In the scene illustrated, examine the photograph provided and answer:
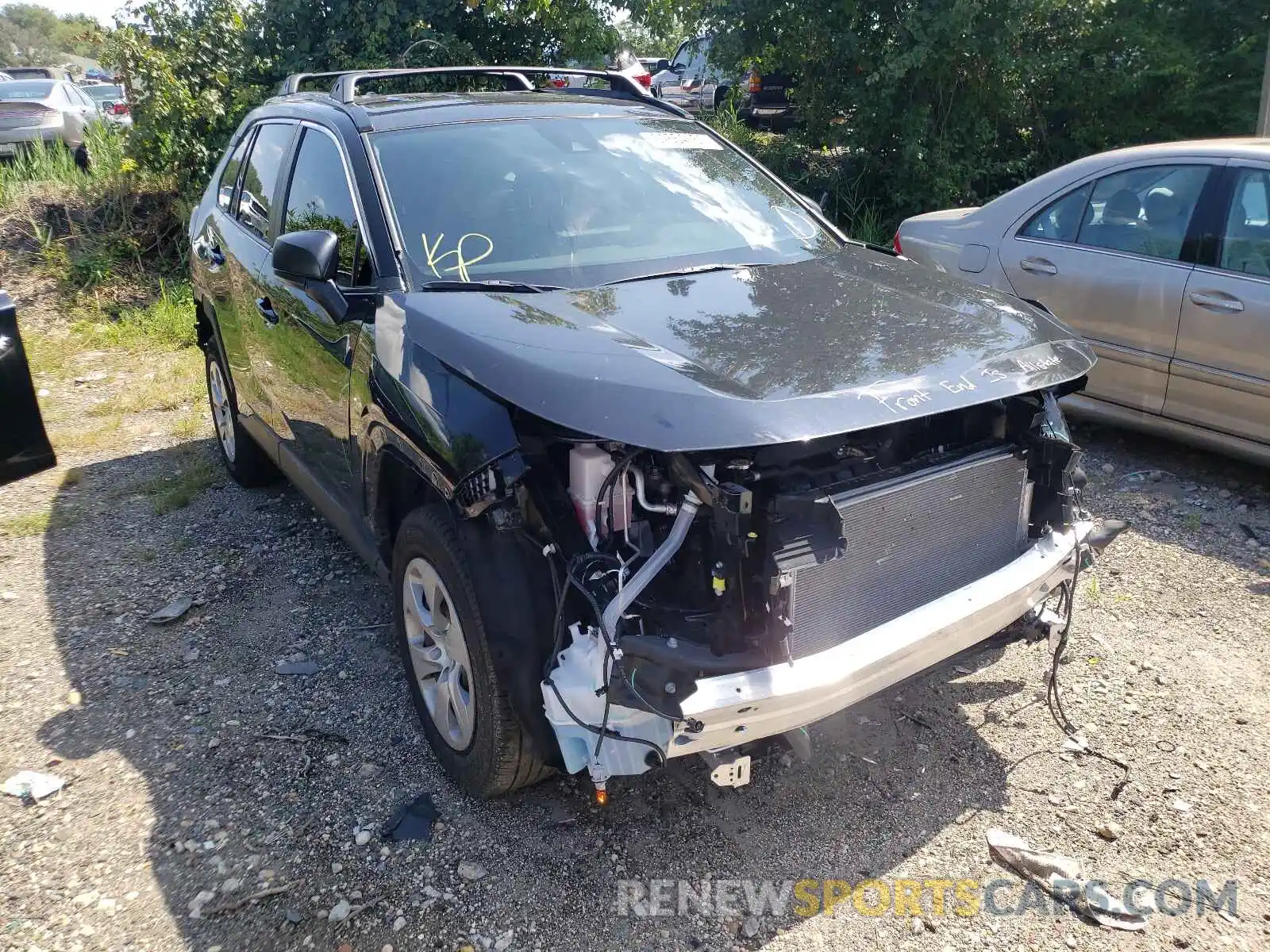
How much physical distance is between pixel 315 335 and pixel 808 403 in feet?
6.67

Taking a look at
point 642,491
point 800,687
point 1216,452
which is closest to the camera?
point 800,687

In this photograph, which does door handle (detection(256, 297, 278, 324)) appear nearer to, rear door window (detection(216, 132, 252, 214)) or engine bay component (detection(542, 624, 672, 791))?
rear door window (detection(216, 132, 252, 214))

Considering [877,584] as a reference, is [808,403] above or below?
above

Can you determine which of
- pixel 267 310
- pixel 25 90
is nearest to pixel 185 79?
pixel 25 90

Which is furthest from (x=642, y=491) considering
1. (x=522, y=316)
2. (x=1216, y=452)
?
(x=1216, y=452)

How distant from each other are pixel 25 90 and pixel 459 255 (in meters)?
13.4

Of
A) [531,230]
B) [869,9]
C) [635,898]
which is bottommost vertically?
[635,898]

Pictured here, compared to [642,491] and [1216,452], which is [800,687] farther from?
[1216,452]

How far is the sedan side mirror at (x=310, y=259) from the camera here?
10.4 feet

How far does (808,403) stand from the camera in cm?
246

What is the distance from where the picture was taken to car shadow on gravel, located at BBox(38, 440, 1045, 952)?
2734 millimetres

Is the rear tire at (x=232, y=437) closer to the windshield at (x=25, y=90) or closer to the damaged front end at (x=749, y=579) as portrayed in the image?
the damaged front end at (x=749, y=579)

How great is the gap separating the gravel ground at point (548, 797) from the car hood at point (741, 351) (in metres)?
0.94

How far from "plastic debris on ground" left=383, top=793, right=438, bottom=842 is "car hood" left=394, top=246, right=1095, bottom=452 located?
133 cm
